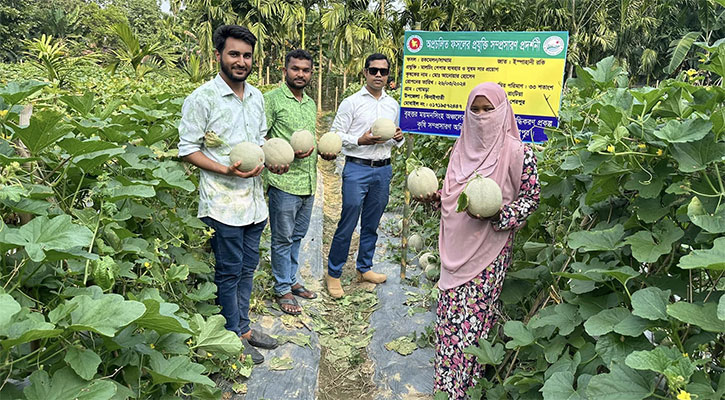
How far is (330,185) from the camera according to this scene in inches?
384

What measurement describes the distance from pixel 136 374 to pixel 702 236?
184cm

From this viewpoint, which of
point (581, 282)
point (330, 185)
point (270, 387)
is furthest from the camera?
point (330, 185)

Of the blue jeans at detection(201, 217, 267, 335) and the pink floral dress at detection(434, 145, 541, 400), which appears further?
the blue jeans at detection(201, 217, 267, 335)

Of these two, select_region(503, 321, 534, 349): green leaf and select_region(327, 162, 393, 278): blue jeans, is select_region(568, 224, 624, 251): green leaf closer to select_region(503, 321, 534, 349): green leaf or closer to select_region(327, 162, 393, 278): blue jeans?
select_region(503, 321, 534, 349): green leaf

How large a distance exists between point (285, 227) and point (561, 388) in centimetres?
267

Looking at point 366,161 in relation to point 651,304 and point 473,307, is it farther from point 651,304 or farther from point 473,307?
point 651,304

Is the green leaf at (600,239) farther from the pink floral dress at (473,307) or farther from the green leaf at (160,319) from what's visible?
the green leaf at (160,319)

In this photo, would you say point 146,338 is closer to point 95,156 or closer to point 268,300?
point 95,156

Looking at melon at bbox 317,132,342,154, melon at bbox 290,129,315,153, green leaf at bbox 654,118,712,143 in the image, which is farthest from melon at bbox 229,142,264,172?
green leaf at bbox 654,118,712,143

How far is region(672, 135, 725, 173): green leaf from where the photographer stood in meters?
1.44

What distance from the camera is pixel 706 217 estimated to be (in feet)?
4.52

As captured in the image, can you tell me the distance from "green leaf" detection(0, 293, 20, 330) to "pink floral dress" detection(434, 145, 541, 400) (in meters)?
1.94

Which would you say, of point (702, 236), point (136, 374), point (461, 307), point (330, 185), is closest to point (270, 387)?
point (461, 307)

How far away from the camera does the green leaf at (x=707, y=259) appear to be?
1.18 meters
